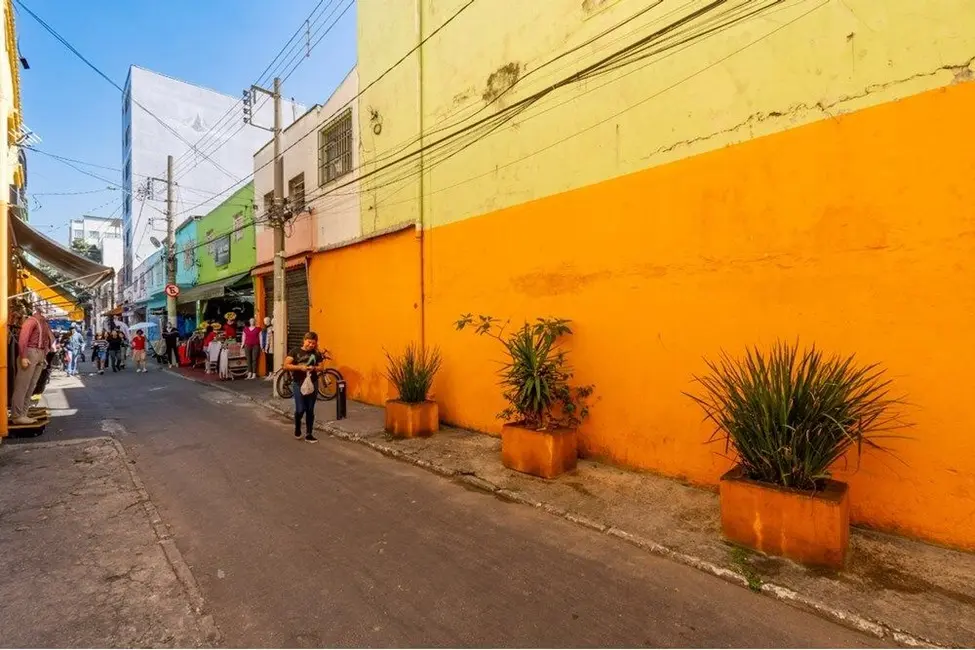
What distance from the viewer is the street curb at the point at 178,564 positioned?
2.70 m

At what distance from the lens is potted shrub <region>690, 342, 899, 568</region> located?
3.25 metres

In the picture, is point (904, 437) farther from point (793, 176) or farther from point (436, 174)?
point (436, 174)

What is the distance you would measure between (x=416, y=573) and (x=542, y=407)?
248cm

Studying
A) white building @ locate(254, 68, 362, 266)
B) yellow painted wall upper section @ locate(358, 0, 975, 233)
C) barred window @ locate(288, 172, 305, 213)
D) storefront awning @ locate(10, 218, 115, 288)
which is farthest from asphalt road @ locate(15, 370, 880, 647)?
barred window @ locate(288, 172, 305, 213)

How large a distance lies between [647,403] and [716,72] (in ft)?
11.0

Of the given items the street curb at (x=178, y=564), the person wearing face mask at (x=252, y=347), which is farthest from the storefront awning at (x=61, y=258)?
the street curb at (x=178, y=564)

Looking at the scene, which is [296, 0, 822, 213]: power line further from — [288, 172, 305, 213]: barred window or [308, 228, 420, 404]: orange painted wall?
[288, 172, 305, 213]: barred window

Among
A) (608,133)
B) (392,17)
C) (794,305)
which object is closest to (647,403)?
(794,305)

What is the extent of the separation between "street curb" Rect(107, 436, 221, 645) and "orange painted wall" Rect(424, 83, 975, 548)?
407cm

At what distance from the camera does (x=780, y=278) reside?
4.28 meters

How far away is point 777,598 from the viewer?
2953 mm

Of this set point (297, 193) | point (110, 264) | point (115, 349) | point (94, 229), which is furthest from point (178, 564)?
point (94, 229)

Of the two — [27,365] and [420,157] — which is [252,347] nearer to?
[27,365]

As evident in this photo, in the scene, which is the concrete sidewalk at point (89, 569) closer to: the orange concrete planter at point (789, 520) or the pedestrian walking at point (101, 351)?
the orange concrete planter at point (789, 520)
